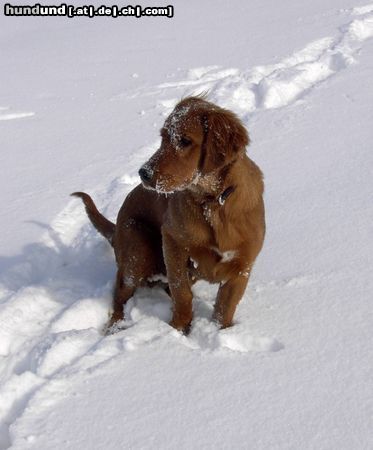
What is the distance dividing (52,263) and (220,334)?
1.37 meters

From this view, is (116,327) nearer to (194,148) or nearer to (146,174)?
(146,174)

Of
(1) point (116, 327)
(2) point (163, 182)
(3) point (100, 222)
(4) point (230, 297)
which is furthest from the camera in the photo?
(3) point (100, 222)

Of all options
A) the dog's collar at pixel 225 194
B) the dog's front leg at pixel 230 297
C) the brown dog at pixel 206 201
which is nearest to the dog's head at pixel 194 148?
the brown dog at pixel 206 201

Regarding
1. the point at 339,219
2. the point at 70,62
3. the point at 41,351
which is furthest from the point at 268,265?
the point at 70,62

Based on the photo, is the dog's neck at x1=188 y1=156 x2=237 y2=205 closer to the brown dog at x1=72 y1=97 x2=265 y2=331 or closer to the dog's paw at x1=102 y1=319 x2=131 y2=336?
the brown dog at x1=72 y1=97 x2=265 y2=331

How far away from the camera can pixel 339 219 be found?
321 cm

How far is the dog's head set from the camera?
2.22 meters

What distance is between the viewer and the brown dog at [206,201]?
2.24m

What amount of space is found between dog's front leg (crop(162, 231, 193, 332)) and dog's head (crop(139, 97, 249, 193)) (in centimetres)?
33

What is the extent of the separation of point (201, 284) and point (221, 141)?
1055 millimetres

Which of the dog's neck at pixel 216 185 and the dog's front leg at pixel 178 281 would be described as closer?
the dog's neck at pixel 216 185

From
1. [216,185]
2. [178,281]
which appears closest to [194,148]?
[216,185]

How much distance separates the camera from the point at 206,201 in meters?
2.32

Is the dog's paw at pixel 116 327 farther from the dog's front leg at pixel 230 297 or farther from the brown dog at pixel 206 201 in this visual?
the dog's front leg at pixel 230 297
